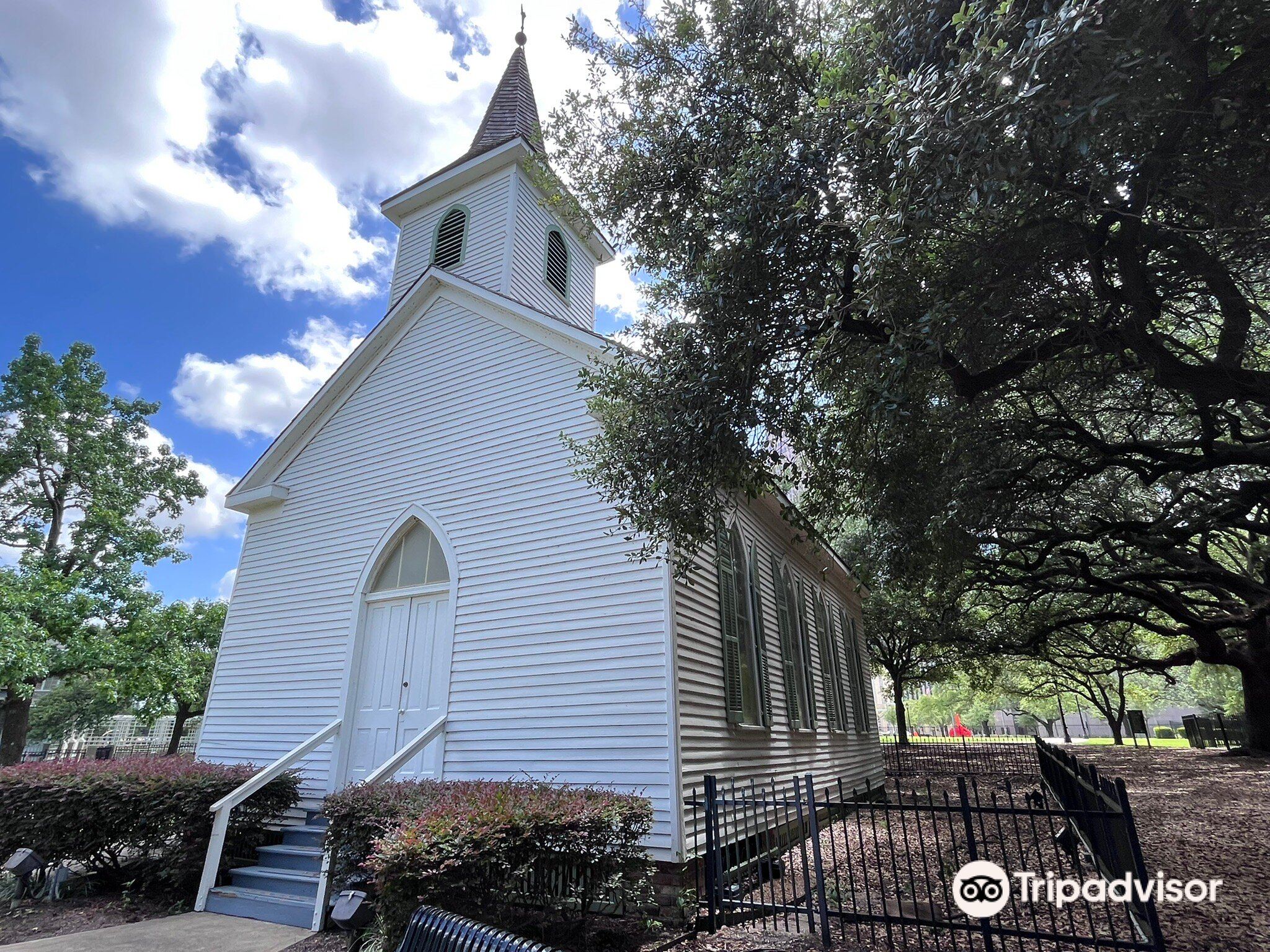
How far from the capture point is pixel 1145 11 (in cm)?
380

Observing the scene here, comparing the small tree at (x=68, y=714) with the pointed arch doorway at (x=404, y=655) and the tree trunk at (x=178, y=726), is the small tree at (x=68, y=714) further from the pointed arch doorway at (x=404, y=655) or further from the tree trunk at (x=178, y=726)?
the pointed arch doorway at (x=404, y=655)

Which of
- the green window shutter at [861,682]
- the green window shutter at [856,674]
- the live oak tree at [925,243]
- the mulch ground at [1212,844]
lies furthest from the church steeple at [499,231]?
the green window shutter at [861,682]

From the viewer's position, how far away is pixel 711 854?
263 inches

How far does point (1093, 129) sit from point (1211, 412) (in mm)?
5892

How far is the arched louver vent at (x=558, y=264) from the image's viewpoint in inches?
531

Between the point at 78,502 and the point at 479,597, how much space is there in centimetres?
2084

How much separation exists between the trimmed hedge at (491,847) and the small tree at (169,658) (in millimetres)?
15183

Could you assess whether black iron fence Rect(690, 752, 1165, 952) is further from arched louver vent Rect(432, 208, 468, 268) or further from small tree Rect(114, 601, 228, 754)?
small tree Rect(114, 601, 228, 754)

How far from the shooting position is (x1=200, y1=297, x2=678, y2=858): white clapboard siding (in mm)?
7449

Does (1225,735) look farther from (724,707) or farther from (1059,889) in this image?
(724,707)


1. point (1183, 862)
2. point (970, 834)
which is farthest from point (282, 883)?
point (1183, 862)

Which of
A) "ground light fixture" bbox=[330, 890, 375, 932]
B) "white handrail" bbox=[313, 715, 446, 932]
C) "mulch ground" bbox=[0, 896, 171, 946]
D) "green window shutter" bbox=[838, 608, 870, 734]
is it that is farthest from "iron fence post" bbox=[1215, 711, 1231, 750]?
"mulch ground" bbox=[0, 896, 171, 946]

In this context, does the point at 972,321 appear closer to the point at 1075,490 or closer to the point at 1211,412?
the point at 1211,412

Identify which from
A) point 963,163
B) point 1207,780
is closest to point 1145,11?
point 963,163
